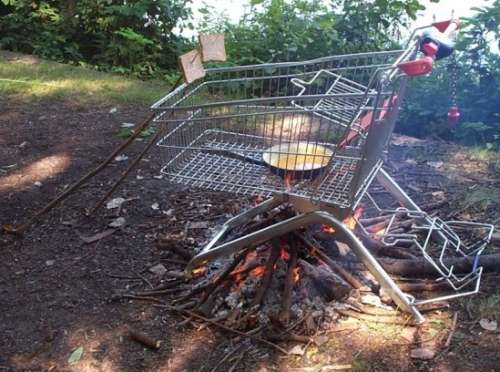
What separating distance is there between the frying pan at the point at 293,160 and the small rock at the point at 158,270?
0.81m

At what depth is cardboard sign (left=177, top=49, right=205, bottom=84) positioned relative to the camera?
2.64 metres

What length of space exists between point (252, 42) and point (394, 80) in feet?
13.0

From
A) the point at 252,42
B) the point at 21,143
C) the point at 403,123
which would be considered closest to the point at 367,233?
the point at 403,123

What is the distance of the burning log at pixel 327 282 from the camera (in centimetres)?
288

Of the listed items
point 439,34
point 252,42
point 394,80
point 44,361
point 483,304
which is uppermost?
point 439,34

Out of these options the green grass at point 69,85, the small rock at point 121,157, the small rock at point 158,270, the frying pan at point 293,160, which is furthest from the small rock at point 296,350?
the green grass at point 69,85

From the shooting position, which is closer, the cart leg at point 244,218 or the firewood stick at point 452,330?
the firewood stick at point 452,330

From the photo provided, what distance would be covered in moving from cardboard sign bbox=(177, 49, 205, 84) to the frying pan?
0.39 m

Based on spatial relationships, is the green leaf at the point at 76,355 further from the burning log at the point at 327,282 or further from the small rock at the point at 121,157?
the small rock at the point at 121,157

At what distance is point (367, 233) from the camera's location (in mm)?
3227

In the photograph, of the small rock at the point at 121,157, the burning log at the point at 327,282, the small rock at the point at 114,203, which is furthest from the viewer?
the small rock at the point at 121,157

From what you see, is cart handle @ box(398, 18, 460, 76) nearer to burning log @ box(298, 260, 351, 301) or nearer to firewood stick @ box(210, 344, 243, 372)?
burning log @ box(298, 260, 351, 301)

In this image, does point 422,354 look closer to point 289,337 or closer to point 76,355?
point 289,337

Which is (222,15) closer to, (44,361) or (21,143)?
(21,143)
